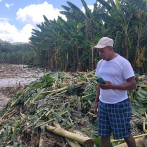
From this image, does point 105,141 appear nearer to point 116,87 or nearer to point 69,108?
point 116,87

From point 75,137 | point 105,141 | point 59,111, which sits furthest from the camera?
point 59,111

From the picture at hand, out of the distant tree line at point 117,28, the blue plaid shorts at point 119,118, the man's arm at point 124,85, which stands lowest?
the blue plaid shorts at point 119,118

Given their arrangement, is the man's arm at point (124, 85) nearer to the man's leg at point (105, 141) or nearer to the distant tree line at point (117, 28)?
the man's leg at point (105, 141)

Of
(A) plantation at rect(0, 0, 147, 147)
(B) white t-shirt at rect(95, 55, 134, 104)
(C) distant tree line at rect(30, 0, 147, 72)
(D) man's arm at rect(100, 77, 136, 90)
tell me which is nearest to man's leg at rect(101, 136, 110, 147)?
(A) plantation at rect(0, 0, 147, 147)

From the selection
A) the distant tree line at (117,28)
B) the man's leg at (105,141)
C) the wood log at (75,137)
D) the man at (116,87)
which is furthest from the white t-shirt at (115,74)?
the distant tree line at (117,28)

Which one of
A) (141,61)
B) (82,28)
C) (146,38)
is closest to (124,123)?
(141,61)

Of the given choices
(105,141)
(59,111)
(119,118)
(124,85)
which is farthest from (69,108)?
(124,85)

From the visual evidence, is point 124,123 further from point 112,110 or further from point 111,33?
point 111,33

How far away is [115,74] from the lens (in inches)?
77.3

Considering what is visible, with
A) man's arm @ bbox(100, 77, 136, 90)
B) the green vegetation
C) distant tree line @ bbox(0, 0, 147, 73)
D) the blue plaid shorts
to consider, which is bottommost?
the green vegetation

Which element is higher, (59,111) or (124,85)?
(124,85)

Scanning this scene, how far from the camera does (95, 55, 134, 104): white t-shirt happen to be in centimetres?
191

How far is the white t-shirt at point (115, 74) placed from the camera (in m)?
1.91

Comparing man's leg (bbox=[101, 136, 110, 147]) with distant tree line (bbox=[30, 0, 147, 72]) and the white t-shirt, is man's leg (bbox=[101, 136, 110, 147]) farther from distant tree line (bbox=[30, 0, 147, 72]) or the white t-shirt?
distant tree line (bbox=[30, 0, 147, 72])
